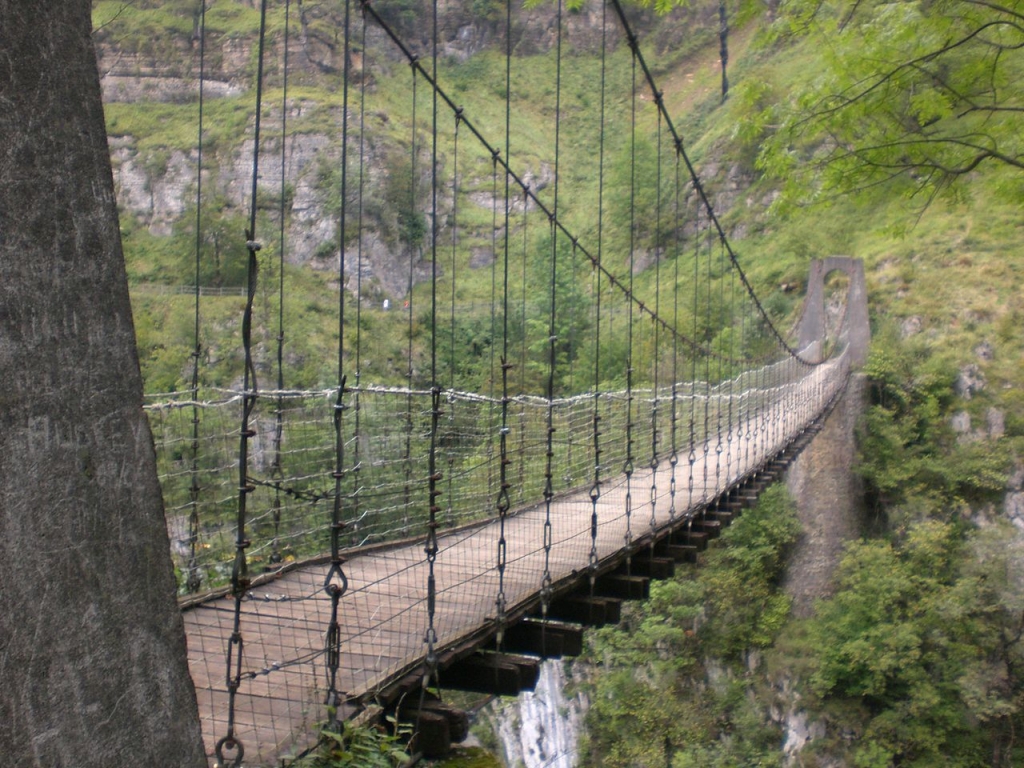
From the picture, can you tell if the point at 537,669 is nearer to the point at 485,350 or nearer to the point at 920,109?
the point at 920,109

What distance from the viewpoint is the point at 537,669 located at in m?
2.37

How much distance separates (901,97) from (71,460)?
11.1ft

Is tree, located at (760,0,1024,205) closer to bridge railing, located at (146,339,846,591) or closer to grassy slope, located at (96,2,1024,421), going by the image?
grassy slope, located at (96,2,1024,421)

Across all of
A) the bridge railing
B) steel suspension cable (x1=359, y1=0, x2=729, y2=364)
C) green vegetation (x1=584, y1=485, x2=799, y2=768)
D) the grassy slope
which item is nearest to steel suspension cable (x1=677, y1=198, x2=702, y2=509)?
the bridge railing

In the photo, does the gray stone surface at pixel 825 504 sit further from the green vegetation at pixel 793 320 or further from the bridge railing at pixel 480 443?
the bridge railing at pixel 480 443

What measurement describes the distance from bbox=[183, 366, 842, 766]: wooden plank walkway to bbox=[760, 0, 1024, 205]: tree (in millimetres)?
1512

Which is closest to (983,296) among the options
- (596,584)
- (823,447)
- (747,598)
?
(823,447)

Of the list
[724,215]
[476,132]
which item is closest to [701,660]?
[476,132]

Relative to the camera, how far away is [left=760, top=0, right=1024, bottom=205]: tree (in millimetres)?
3301

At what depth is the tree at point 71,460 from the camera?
3.02 ft

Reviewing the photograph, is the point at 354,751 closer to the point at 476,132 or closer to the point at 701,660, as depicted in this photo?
the point at 476,132

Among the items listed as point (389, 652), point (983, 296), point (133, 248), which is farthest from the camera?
point (983, 296)

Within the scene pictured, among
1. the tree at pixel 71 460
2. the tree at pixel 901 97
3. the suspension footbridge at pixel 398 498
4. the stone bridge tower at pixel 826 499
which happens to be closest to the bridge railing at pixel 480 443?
the suspension footbridge at pixel 398 498

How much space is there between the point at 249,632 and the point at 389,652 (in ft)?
1.07
